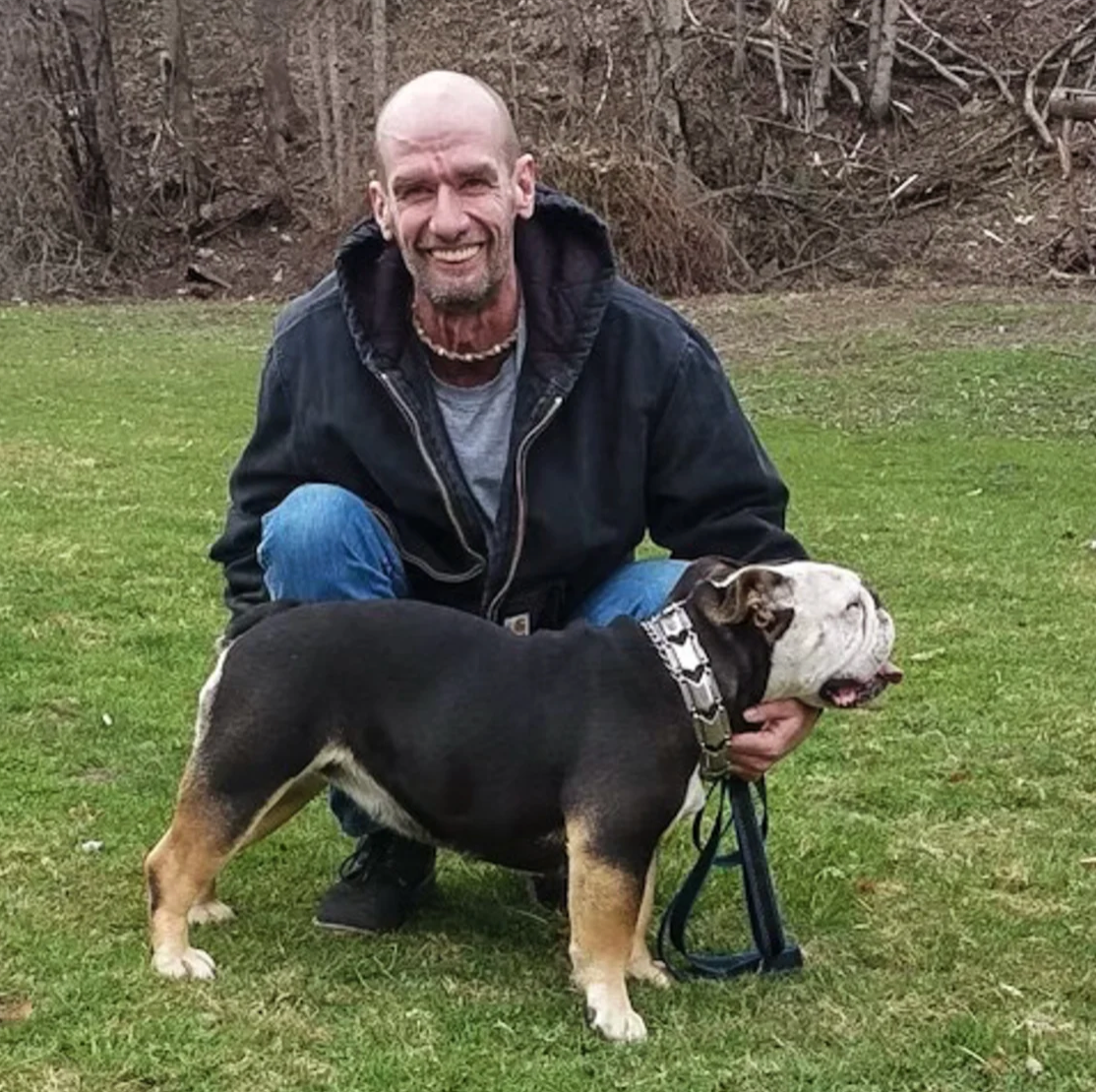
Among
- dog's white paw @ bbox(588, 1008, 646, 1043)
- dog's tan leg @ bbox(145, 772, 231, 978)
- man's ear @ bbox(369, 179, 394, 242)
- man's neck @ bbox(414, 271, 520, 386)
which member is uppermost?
man's ear @ bbox(369, 179, 394, 242)

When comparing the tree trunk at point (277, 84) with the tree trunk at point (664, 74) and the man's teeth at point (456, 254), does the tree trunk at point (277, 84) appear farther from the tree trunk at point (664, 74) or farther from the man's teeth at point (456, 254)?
the man's teeth at point (456, 254)

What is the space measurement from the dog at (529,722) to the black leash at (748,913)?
0.23 m

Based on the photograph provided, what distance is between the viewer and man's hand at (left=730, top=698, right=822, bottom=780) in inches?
155

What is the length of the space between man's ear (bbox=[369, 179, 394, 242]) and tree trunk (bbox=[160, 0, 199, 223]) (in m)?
23.4

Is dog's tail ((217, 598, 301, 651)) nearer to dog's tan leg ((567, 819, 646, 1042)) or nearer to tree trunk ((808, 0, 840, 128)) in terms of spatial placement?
dog's tan leg ((567, 819, 646, 1042))

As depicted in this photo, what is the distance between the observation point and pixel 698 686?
379 cm

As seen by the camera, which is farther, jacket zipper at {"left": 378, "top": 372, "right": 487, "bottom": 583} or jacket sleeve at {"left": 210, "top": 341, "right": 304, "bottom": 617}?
jacket sleeve at {"left": 210, "top": 341, "right": 304, "bottom": 617}

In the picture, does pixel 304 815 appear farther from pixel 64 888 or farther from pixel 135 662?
pixel 135 662

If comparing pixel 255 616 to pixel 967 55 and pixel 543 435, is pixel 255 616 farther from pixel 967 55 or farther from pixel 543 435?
pixel 967 55

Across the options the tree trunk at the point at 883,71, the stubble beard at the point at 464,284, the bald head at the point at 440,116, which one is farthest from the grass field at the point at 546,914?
the tree trunk at the point at 883,71

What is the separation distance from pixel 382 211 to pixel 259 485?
73 centimetres

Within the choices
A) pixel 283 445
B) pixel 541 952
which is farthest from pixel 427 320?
pixel 541 952

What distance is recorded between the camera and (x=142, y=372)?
52.8ft

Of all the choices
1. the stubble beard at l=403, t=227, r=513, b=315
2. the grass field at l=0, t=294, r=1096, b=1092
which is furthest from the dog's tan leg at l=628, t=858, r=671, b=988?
the stubble beard at l=403, t=227, r=513, b=315
